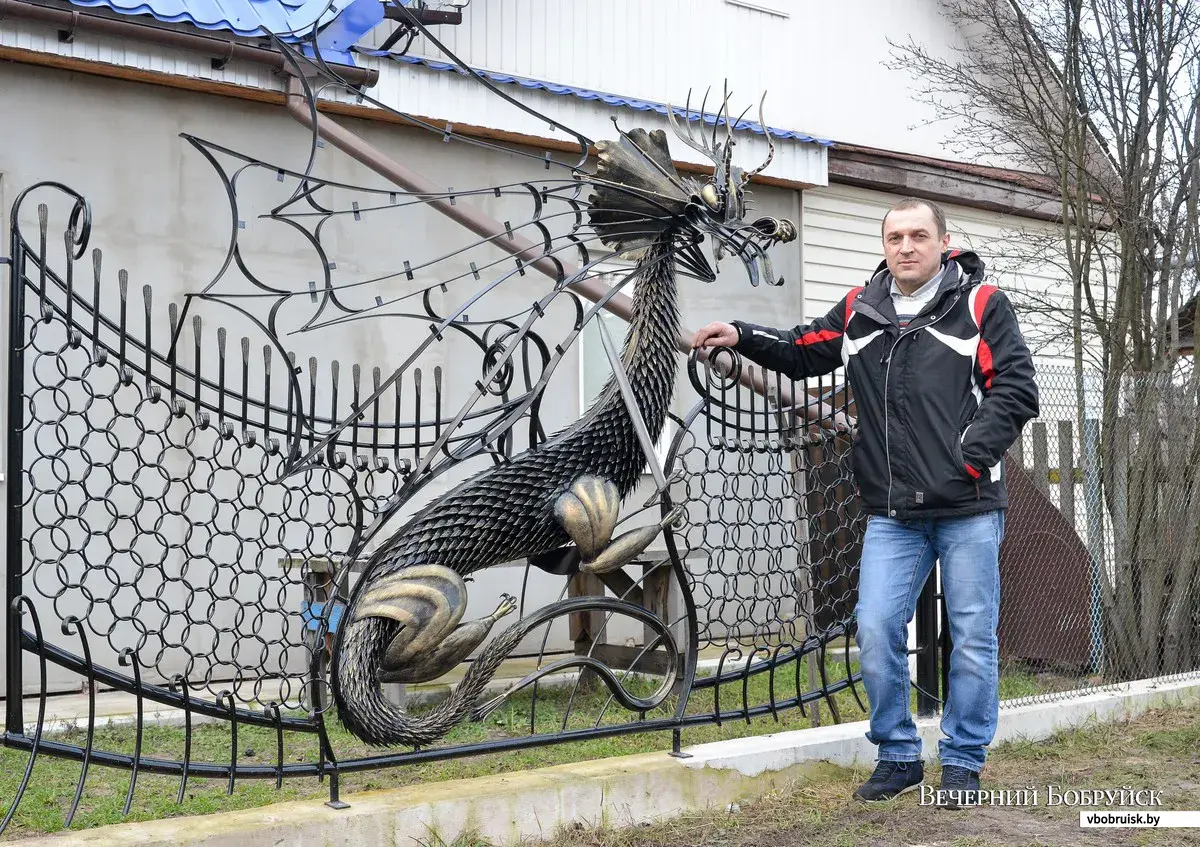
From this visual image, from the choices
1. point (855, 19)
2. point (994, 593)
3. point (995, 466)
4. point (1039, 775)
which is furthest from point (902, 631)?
point (855, 19)

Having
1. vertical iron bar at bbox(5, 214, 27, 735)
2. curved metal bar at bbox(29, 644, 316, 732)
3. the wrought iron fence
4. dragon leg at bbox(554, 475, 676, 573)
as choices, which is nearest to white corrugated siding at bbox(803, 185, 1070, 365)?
the wrought iron fence

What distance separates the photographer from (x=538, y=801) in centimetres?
393

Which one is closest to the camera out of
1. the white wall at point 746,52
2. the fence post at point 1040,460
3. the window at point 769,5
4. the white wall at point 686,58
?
the fence post at point 1040,460

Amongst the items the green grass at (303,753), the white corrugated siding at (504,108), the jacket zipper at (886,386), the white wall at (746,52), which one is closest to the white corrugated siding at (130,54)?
the white corrugated siding at (504,108)

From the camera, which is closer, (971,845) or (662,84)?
(971,845)

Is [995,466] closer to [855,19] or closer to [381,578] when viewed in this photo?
[381,578]

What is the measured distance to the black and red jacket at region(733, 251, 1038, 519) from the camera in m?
4.04

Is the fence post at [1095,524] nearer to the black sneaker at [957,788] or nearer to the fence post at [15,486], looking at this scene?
the black sneaker at [957,788]

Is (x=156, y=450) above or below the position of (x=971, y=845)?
above

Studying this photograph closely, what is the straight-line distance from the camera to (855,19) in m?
10.5

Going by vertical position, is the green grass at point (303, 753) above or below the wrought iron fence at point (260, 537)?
below

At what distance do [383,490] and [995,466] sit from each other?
14.3ft

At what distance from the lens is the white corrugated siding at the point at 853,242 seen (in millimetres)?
9414

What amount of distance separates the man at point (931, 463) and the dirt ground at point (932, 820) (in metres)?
0.14
